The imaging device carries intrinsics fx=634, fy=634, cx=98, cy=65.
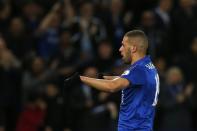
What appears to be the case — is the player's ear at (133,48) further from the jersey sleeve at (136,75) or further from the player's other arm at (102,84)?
the player's other arm at (102,84)

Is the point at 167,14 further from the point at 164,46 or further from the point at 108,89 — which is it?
the point at 108,89

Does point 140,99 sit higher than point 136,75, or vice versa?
point 136,75

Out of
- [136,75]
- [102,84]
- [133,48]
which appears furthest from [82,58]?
[102,84]

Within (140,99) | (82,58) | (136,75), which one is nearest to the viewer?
(136,75)

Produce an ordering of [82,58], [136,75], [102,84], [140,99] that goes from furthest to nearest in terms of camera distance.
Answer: [82,58] < [140,99] < [136,75] < [102,84]

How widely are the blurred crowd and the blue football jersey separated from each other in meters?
4.05

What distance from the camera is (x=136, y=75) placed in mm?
7191

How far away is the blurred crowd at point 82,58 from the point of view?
1182 cm

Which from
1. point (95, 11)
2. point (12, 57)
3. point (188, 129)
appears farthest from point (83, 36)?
point (188, 129)

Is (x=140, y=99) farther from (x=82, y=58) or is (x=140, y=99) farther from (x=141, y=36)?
(x=82, y=58)

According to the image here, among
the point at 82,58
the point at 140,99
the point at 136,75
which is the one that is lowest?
the point at 140,99

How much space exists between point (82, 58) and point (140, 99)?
5.32 metres

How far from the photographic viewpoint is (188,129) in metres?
12.6

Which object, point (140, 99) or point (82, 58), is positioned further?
point (82, 58)
